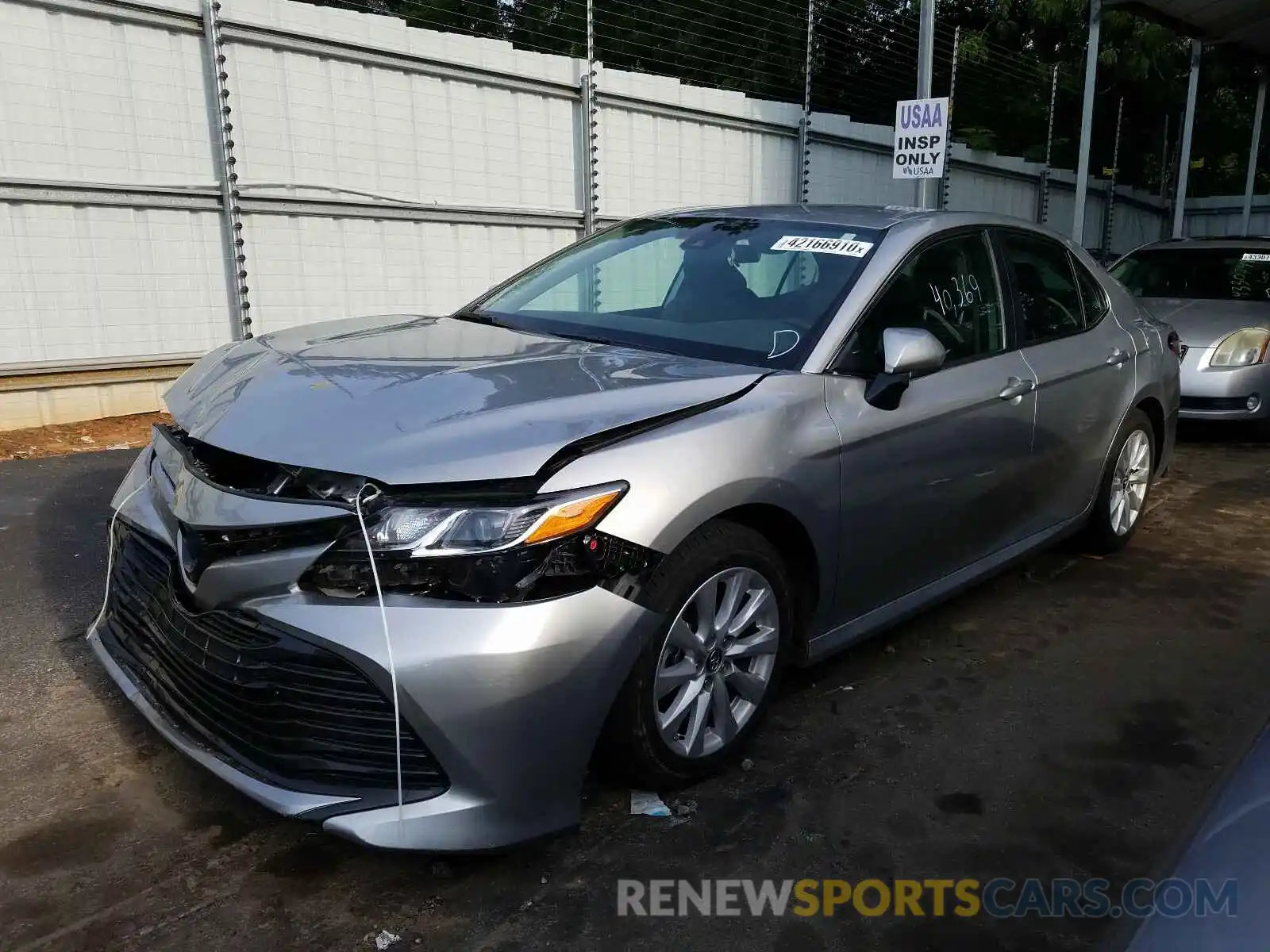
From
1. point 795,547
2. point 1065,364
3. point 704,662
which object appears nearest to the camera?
point 704,662

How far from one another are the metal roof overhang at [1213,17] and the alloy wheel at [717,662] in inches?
425

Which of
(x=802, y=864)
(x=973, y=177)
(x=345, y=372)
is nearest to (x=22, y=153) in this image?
(x=345, y=372)

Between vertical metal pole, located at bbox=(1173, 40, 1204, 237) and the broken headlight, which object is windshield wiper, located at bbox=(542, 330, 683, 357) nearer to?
the broken headlight

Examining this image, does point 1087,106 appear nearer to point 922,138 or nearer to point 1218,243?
point 1218,243

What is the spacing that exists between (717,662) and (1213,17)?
12.8 metres

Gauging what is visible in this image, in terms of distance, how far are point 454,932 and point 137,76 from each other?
685 centimetres

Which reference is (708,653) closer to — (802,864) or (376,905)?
(802,864)

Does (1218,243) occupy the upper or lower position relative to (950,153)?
lower

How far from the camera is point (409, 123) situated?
8578 millimetres

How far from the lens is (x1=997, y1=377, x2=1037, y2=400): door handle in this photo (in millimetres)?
3769

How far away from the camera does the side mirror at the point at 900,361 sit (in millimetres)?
Answer: 3092

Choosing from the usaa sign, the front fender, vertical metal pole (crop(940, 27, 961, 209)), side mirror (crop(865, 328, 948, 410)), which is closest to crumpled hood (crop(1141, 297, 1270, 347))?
the usaa sign

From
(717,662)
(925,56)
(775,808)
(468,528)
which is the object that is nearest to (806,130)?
(925,56)

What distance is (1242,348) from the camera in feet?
24.7
